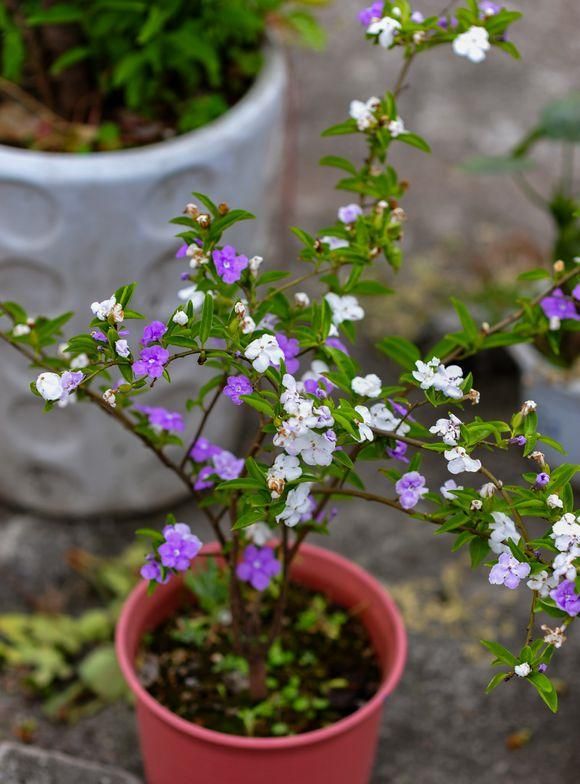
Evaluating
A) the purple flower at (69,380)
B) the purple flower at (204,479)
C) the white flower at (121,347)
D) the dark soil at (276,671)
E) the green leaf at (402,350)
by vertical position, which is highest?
the white flower at (121,347)

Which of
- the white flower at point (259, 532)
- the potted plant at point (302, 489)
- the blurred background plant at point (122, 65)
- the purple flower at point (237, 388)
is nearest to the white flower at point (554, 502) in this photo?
the potted plant at point (302, 489)

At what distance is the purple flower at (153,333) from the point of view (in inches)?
42.4

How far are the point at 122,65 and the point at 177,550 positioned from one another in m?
1.04

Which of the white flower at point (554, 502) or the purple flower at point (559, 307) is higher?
the purple flower at point (559, 307)

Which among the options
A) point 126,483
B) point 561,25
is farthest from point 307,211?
point 561,25

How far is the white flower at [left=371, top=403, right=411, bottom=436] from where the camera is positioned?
1211 millimetres

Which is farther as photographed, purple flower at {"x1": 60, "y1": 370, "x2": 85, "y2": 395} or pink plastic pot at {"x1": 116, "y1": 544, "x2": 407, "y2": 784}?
pink plastic pot at {"x1": 116, "y1": 544, "x2": 407, "y2": 784}

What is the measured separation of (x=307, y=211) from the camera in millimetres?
3160

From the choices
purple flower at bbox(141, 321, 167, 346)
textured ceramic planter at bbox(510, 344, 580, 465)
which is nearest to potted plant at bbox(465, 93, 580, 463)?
textured ceramic planter at bbox(510, 344, 580, 465)

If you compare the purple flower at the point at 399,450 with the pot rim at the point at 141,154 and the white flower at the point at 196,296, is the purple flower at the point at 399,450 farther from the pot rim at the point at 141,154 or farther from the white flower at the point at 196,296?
the pot rim at the point at 141,154

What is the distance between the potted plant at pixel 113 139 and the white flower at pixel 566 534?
1061 millimetres

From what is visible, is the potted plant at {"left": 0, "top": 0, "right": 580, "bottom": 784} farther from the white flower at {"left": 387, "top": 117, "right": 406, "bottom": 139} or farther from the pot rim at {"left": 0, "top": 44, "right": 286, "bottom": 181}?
the pot rim at {"left": 0, "top": 44, "right": 286, "bottom": 181}

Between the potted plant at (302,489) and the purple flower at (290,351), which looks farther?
the purple flower at (290,351)

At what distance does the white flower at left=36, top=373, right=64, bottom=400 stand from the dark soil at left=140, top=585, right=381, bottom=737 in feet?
2.33
